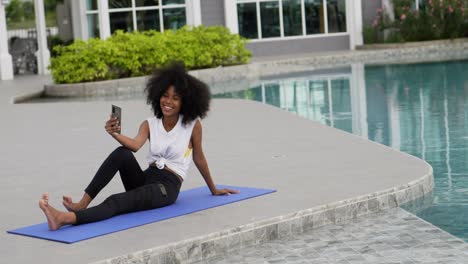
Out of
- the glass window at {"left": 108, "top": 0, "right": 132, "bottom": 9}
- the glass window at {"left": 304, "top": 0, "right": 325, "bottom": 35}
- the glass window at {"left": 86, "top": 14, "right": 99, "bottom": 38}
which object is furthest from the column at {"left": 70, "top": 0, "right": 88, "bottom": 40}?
the glass window at {"left": 304, "top": 0, "right": 325, "bottom": 35}

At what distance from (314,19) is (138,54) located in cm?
1011

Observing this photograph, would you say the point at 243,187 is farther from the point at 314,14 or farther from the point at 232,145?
the point at 314,14

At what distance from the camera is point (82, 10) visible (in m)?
29.1

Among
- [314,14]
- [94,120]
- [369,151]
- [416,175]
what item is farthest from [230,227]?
[314,14]

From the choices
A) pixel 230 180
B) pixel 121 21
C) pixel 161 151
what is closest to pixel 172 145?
pixel 161 151

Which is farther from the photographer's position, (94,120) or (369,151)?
(94,120)

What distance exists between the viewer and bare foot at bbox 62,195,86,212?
719 centimetres

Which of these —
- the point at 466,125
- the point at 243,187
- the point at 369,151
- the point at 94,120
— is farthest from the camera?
the point at 94,120

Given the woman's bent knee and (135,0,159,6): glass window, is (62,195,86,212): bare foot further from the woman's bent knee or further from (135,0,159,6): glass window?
(135,0,159,6): glass window

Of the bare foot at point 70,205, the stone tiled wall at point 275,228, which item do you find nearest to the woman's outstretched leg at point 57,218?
the bare foot at point 70,205

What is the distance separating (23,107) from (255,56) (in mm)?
13791

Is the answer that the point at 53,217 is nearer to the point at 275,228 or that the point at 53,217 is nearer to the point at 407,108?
the point at 275,228

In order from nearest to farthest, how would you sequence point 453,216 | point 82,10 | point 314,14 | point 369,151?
point 453,216 → point 369,151 → point 82,10 → point 314,14

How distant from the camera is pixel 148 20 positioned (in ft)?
96.8
